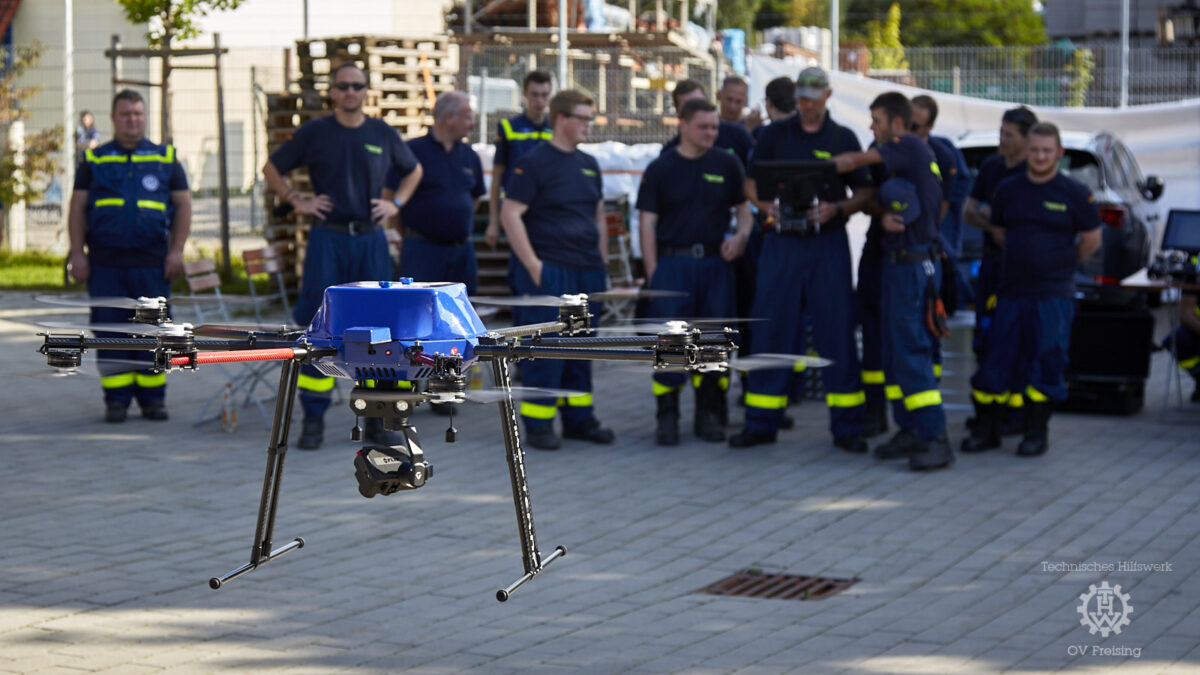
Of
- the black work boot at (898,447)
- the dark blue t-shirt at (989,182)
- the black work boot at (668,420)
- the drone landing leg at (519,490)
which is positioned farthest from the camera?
the dark blue t-shirt at (989,182)

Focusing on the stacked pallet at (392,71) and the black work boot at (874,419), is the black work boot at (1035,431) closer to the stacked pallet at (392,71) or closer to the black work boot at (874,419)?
the black work boot at (874,419)

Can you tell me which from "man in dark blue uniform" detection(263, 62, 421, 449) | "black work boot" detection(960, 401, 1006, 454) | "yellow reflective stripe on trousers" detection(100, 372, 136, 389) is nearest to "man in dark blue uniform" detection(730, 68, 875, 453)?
"black work boot" detection(960, 401, 1006, 454)

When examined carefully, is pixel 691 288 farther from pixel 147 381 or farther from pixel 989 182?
pixel 147 381

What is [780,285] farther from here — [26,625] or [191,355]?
[191,355]

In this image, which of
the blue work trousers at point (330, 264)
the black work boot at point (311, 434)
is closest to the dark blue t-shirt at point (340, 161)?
the blue work trousers at point (330, 264)

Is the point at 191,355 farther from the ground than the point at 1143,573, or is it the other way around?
the point at 191,355

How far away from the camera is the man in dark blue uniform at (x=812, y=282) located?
9.45m

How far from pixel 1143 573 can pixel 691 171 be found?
4135mm

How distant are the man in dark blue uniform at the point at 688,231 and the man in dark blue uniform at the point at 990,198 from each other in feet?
5.70

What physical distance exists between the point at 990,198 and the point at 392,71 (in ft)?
24.6

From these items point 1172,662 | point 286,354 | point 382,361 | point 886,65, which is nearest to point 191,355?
point 286,354

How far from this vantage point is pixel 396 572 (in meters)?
6.89

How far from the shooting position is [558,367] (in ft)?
32.2

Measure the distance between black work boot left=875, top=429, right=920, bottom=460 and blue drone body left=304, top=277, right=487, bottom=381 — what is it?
6.58 meters
